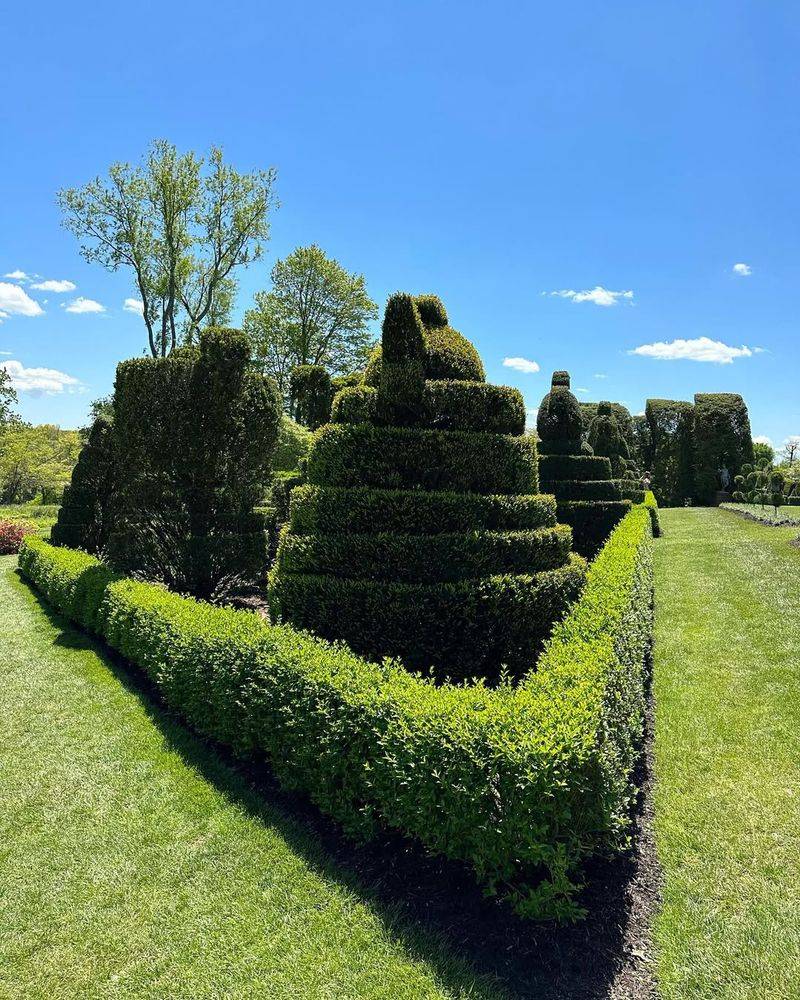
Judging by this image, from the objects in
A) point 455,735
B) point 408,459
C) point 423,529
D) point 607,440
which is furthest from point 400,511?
point 607,440

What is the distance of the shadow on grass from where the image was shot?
2.87 metres

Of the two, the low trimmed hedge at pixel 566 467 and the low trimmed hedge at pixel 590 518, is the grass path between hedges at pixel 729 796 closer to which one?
the low trimmed hedge at pixel 590 518

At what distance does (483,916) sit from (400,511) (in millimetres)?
4278

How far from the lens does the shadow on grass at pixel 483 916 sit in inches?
113

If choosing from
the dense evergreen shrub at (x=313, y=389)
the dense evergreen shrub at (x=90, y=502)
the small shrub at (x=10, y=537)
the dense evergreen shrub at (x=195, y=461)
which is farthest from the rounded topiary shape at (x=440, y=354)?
the small shrub at (x=10, y=537)

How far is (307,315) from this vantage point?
37.4 meters

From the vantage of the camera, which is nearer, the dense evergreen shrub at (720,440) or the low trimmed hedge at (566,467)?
the low trimmed hedge at (566,467)

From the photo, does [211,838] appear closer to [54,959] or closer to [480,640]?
[54,959]

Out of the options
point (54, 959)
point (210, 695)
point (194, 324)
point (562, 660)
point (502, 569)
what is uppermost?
point (194, 324)

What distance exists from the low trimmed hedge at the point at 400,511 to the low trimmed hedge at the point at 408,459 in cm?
25

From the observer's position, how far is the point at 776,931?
10.4 feet

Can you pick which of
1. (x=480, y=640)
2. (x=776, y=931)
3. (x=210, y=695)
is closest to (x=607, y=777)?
(x=776, y=931)

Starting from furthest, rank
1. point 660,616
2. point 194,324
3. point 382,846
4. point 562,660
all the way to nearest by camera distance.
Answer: point 194,324 → point 660,616 → point 562,660 → point 382,846

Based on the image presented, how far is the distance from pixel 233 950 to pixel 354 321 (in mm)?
38523
